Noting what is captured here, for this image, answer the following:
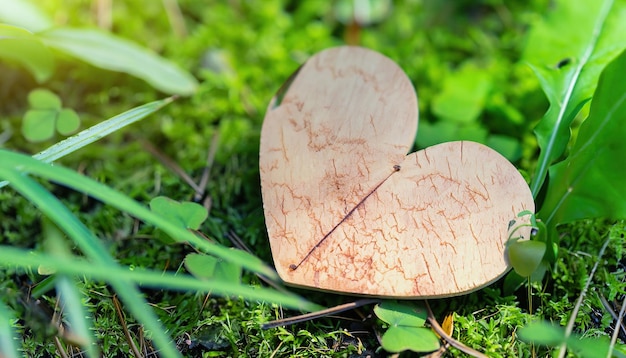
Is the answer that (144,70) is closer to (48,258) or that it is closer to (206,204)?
(206,204)

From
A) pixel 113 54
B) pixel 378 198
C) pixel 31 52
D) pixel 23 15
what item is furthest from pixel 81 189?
pixel 23 15

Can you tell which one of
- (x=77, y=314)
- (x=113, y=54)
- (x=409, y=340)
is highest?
(x=113, y=54)

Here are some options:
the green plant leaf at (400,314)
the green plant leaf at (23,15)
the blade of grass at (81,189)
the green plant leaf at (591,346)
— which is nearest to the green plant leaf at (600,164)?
the green plant leaf at (591,346)

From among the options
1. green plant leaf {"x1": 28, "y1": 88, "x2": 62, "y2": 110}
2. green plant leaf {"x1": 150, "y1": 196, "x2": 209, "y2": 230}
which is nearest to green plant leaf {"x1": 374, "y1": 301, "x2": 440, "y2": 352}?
green plant leaf {"x1": 150, "y1": 196, "x2": 209, "y2": 230}

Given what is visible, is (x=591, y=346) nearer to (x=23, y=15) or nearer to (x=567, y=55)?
(x=567, y=55)

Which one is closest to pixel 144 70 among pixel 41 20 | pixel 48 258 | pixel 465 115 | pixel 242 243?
pixel 41 20

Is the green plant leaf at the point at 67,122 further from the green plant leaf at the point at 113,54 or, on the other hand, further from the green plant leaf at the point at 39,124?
the green plant leaf at the point at 113,54

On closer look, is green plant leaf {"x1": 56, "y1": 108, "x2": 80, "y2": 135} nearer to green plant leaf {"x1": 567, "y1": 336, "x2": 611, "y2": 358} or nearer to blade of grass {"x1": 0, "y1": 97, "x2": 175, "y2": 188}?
blade of grass {"x1": 0, "y1": 97, "x2": 175, "y2": 188}
